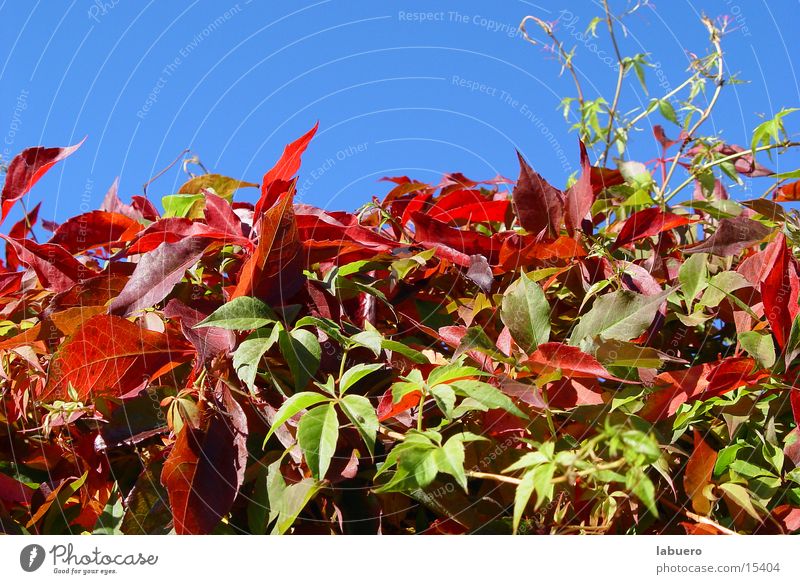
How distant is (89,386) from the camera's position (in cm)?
68

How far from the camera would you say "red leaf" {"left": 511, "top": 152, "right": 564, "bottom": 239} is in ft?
2.64

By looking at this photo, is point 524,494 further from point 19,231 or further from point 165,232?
point 19,231

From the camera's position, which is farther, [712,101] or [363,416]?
[712,101]

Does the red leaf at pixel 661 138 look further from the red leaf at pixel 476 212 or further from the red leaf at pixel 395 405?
the red leaf at pixel 395 405

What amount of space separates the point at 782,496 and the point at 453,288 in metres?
0.36

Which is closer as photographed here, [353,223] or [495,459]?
[495,459]

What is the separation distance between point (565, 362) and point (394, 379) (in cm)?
15

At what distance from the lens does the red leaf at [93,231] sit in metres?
0.89

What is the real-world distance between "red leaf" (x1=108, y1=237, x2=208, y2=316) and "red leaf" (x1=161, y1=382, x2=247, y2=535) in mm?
127

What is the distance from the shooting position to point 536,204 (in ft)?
2.67

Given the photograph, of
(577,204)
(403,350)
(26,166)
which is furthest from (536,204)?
(26,166)

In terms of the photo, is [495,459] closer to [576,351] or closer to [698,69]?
[576,351]
